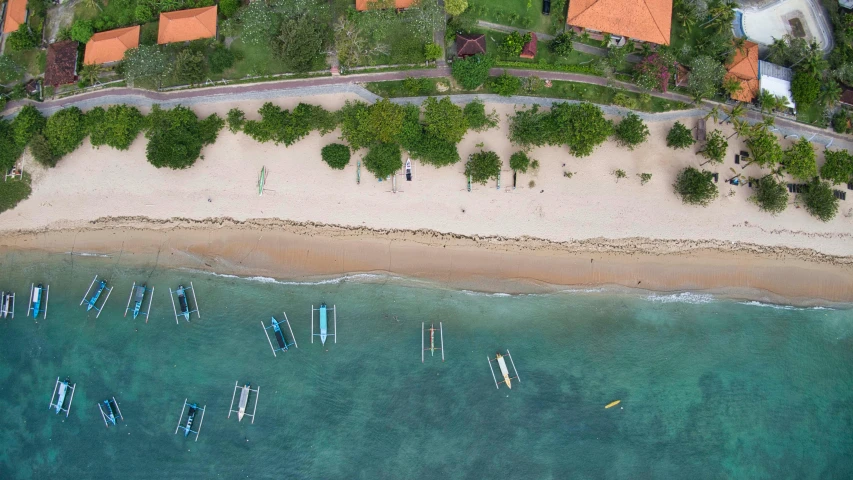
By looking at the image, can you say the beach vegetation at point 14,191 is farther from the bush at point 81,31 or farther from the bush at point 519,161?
the bush at point 519,161

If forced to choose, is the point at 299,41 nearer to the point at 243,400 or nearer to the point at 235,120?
the point at 235,120

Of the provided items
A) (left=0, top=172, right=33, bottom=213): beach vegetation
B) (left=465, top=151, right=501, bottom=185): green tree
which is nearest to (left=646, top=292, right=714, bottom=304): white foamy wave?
(left=465, top=151, right=501, bottom=185): green tree

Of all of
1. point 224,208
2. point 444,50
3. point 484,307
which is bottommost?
point 484,307

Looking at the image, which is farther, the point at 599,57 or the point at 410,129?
the point at 599,57

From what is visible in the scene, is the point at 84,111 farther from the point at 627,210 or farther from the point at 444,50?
the point at 627,210

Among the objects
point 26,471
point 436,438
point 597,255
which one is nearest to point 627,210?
point 597,255

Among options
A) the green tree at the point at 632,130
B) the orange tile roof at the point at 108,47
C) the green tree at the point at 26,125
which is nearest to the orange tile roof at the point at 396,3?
the orange tile roof at the point at 108,47

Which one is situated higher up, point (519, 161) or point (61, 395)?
point (519, 161)

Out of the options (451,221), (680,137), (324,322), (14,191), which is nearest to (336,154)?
(451,221)

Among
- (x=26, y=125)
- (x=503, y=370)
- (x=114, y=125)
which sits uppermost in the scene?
(x=114, y=125)
